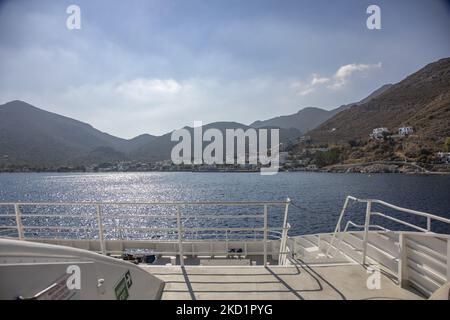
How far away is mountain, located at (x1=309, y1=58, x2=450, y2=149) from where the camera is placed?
9012cm

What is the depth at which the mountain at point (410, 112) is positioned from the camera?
9012cm

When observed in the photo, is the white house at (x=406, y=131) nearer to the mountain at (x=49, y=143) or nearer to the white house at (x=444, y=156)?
the white house at (x=444, y=156)

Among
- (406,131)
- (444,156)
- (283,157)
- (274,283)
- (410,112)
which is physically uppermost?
(410,112)

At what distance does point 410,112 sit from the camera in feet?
378

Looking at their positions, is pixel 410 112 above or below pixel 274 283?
above

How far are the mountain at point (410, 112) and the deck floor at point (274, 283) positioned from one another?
104m

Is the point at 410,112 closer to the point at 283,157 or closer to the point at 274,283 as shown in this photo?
the point at 283,157

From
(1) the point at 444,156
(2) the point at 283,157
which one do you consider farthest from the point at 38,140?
(1) the point at 444,156

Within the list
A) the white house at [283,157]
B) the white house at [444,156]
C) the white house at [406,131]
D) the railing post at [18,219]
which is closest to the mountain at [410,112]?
the white house at [406,131]

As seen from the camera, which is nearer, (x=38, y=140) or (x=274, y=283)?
(x=274, y=283)

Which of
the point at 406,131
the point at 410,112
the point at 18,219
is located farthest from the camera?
the point at 410,112

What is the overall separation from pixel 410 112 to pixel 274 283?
13983cm
